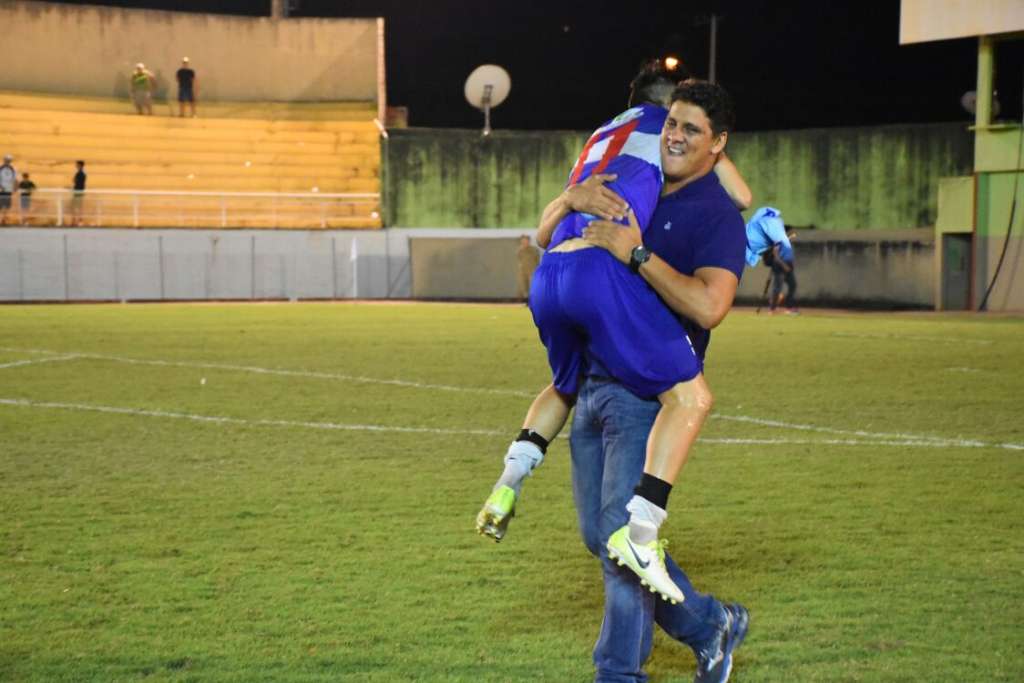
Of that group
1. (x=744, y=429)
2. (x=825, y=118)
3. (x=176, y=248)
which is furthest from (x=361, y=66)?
(x=744, y=429)

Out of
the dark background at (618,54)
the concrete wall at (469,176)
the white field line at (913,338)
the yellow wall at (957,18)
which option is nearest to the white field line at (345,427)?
the white field line at (913,338)

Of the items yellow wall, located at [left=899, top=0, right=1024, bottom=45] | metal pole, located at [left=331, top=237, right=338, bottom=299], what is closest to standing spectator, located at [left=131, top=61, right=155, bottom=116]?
metal pole, located at [left=331, top=237, right=338, bottom=299]

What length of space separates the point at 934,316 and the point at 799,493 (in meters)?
21.8

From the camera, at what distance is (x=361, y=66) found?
48.2 m

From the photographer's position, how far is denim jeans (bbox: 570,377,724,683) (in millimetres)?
4516

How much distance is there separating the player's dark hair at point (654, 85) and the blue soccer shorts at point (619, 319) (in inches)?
31.6

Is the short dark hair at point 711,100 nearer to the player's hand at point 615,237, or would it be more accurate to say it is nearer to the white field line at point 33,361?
the player's hand at point 615,237

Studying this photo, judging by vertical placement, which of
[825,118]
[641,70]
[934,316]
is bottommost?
[934,316]

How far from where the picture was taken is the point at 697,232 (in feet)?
15.0

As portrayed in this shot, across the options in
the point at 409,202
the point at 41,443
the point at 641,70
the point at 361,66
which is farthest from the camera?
the point at 361,66

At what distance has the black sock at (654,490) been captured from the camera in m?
4.42

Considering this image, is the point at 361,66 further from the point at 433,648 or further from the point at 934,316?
the point at 433,648

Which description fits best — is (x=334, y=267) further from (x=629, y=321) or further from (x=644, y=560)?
(x=644, y=560)

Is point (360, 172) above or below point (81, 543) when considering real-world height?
above
